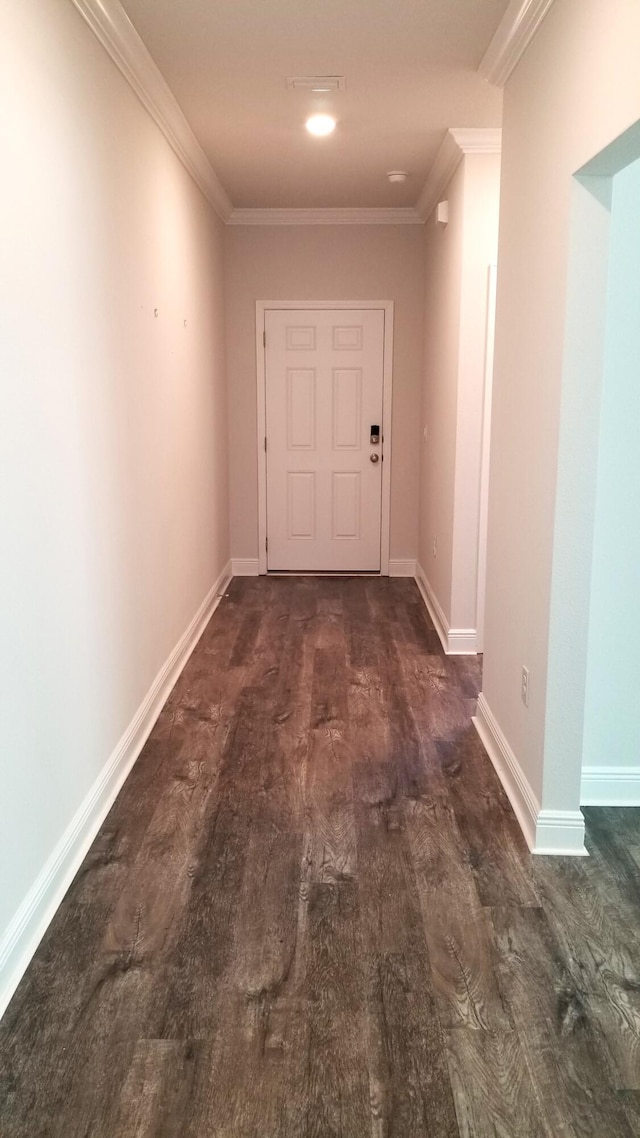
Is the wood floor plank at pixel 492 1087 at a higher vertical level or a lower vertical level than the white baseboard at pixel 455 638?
lower

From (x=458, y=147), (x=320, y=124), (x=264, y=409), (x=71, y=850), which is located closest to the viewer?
(x=71, y=850)

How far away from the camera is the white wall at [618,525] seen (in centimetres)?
245

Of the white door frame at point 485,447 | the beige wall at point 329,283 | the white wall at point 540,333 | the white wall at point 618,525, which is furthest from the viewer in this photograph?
the beige wall at point 329,283

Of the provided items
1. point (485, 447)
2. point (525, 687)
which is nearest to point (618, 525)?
point (525, 687)

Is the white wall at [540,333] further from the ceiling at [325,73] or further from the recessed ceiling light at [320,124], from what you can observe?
the recessed ceiling light at [320,124]

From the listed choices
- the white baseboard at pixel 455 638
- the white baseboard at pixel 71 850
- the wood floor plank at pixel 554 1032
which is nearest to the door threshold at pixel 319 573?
the white baseboard at pixel 455 638

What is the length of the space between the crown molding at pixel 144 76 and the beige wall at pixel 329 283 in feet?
3.93

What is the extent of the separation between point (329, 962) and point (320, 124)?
3416 millimetres

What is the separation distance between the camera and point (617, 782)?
2801 mm

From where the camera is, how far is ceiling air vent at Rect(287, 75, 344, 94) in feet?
10.7

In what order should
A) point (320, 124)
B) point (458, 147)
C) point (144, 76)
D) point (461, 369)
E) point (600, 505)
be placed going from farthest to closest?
1. point (461, 369)
2. point (458, 147)
3. point (320, 124)
4. point (144, 76)
5. point (600, 505)

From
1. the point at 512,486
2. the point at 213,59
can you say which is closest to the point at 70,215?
the point at 213,59

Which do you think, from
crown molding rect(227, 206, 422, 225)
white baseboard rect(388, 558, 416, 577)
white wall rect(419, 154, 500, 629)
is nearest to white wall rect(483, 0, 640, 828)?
white wall rect(419, 154, 500, 629)

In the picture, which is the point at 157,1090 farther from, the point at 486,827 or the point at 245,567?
the point at 245,567
